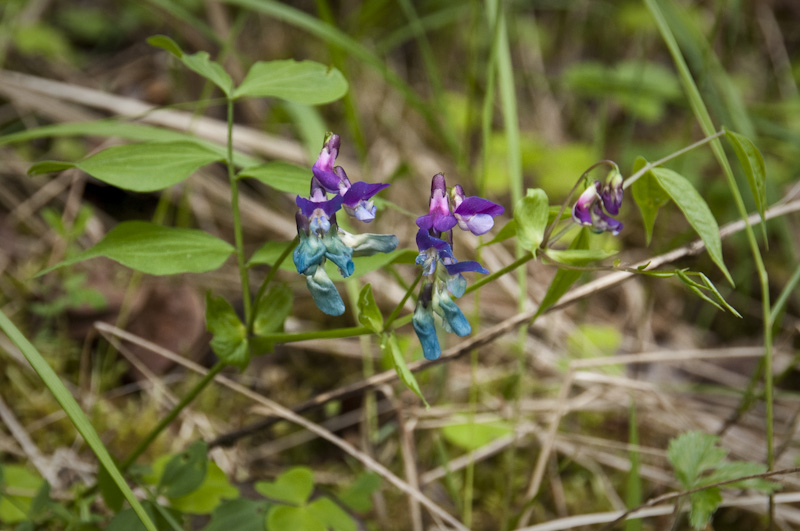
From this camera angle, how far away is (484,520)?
1.98 metres

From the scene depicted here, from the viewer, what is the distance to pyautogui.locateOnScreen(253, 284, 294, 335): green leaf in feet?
4.41

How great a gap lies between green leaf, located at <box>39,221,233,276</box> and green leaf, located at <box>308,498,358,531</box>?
0.64 metres

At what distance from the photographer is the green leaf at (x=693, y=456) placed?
4.83 ft

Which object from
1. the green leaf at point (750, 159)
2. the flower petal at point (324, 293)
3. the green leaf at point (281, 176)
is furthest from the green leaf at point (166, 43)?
the green leaf at point (750, 159)

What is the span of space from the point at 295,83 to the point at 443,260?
59 cm

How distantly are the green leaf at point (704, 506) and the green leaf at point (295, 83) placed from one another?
116 cm

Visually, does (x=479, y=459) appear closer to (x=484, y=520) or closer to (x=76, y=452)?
(x=484, y=520)

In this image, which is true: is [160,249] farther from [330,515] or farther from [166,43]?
[330,515]

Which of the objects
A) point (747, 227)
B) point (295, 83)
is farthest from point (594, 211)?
point (295, 83)

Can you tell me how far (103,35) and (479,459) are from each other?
3.23m

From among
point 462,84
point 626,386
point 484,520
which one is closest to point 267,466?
point 484,520

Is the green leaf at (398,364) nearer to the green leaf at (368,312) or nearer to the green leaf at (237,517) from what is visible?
the green leaf at (368,312)

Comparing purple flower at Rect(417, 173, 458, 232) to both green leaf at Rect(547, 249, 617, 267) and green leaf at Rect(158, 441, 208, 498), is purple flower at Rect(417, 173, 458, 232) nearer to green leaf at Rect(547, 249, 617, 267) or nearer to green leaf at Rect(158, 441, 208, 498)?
green leaf at Rect(547, 249, 617, 267)

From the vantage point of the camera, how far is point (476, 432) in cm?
212
